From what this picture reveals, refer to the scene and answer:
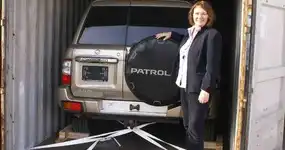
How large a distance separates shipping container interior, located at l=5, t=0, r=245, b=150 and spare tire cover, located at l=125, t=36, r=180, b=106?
2.48ft

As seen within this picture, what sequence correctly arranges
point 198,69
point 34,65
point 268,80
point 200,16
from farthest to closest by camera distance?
point 34,65
point 268,80
point 200,16
point 198,69

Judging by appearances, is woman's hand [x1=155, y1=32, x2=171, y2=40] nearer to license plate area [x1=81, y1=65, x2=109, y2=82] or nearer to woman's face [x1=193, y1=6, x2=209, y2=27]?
woman's face [x1=193, y1=6, x2=209, y2=27]

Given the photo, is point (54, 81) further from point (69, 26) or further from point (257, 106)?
point (257, 106)

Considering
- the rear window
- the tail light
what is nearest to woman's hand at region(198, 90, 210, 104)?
the rear window

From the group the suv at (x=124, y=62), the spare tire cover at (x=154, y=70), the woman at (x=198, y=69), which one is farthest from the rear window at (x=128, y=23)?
the woman at (x=198, y=69)

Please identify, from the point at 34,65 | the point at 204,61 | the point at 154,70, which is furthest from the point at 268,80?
the point at 34,65

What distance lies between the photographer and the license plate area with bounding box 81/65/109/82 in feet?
17.3

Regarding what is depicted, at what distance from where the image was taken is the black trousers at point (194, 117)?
4441mm

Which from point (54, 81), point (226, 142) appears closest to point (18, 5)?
point (54, 81)

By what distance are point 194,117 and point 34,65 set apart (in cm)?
229

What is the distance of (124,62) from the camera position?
519cm

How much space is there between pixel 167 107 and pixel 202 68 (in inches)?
37.8

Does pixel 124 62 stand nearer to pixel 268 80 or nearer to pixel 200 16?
pixel 200 16

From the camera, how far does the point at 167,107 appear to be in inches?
204
